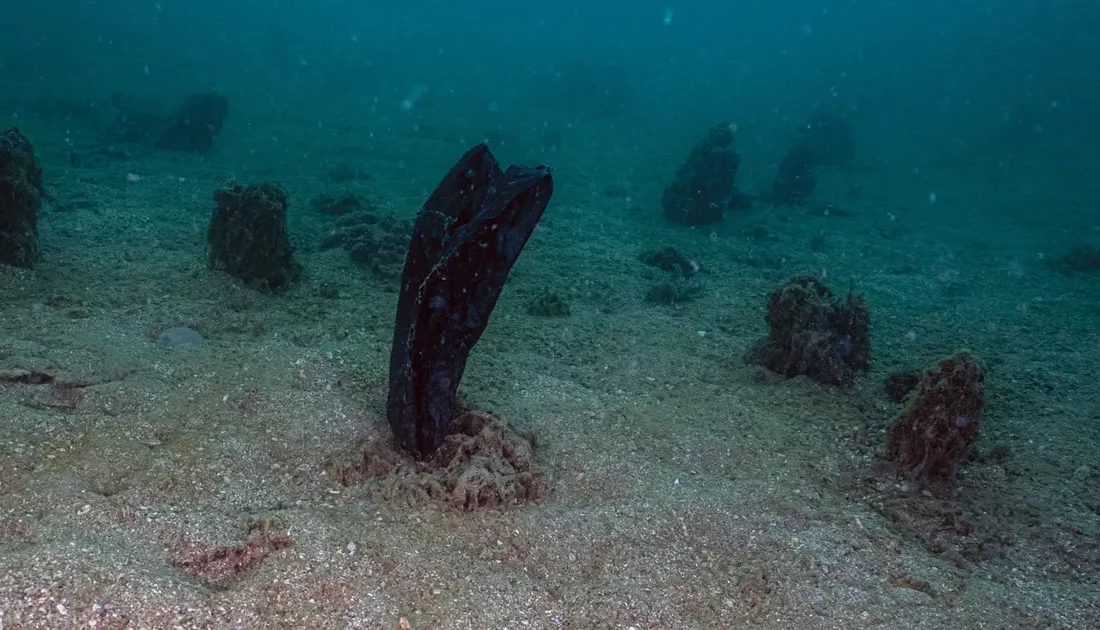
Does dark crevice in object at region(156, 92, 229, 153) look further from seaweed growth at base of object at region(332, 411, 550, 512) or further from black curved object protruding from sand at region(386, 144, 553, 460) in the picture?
seaweed growth at base of object at region(332, 411, 550, 512)

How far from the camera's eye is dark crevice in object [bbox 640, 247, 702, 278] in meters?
12.4

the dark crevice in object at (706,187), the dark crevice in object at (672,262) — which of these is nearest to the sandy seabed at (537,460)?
the dark crevice in object at (672,262)

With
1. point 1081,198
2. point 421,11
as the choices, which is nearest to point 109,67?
point 1081,198

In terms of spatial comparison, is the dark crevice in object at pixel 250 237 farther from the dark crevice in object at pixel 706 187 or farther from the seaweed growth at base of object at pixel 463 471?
the dark crevice in object at pixel 706 187

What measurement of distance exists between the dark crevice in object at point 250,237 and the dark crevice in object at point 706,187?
35.7ft

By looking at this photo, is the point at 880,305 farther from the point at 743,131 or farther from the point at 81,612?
the point at 743,131

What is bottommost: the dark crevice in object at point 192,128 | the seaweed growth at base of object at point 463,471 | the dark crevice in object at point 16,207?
the seaweed growth at base of object at point 463,471

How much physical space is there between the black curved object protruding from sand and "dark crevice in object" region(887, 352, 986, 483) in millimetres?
3835

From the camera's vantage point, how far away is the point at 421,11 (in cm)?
11181

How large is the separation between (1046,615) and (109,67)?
1655 inches

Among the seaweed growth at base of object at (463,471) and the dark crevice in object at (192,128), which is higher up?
the dark crevice in object at (192,128)

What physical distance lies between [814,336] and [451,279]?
4919 millimetres

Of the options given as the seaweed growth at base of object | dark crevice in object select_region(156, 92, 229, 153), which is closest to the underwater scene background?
the seaweed growth at base of object

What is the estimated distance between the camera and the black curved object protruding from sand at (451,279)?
4238mm
